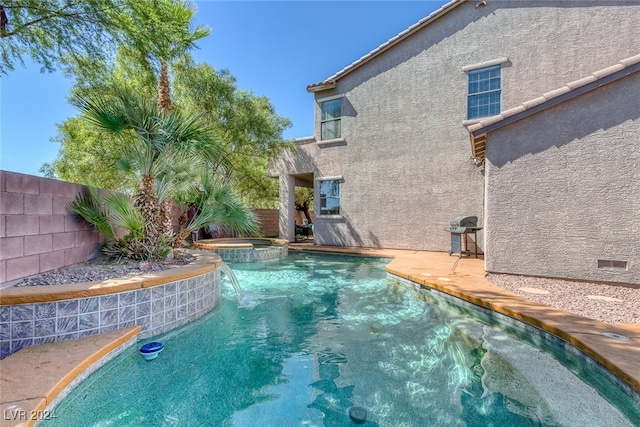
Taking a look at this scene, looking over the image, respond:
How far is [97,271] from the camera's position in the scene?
4.40 meters

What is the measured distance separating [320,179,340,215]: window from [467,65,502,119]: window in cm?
624

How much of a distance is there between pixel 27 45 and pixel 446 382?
10.7 meters

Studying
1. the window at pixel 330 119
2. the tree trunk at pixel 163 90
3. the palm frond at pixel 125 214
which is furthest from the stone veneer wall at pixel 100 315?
the window at pixel 330 119

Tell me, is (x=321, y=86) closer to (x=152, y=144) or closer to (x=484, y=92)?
(x=484, y=92)

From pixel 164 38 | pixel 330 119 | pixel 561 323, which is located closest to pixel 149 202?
pixel 164 38

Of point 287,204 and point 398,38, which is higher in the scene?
point 398,38

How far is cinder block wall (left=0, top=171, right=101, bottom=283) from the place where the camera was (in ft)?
11.7

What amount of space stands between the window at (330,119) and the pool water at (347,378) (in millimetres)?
10422

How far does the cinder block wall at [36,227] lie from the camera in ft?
11.7

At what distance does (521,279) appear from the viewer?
20.6 ft

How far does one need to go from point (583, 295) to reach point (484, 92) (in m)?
8.34

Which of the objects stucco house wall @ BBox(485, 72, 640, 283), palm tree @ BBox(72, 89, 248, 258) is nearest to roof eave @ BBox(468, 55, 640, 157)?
stucco house wall @ BBox(485, 72, 640, 283)

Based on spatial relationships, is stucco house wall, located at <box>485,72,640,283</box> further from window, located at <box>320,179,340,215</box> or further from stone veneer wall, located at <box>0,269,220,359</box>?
window, located at <box>320,179,340,215</box>

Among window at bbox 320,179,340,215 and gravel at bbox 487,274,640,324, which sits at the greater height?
window at bbox 320,179,340,215
